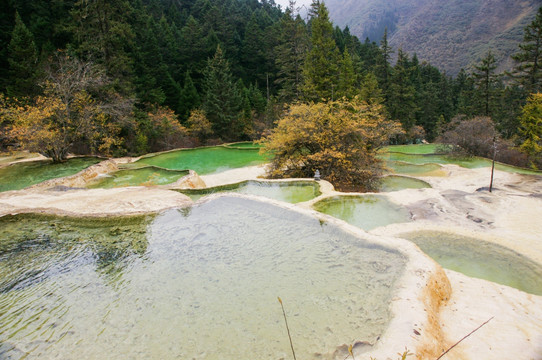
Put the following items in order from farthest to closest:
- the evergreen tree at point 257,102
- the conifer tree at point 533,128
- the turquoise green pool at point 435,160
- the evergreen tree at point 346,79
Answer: the evergreen tree at point 257,102, the evergreen tree at point 346,79, the conifer tree at point 533,128, the turquoise green pool at point 435,160

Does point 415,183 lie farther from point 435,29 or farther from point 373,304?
point 435,29

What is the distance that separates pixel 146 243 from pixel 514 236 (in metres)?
9.11

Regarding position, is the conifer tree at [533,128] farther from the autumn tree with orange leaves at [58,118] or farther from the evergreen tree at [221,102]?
the autumn tree with orange leaves at [58,118]

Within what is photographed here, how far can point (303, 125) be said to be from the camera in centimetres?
1480

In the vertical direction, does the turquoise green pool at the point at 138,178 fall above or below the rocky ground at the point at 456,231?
above

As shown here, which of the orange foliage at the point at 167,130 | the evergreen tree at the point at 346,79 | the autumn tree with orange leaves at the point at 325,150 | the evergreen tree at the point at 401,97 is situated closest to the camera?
the autumn tree with orange leaves at the point at 325,150

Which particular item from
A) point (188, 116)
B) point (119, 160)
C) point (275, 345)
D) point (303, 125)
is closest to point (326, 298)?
point (275, 345)

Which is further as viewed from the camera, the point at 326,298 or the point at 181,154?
the point at 181,154

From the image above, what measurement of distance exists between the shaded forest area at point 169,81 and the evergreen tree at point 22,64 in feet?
0.27

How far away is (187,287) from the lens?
5285 millimetres

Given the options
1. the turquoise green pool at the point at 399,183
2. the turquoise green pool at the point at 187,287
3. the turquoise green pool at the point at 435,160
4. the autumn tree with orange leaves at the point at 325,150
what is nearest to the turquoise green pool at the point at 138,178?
the autumn tree with orange leaves at the point at 325,150

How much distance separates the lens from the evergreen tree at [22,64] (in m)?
22.4

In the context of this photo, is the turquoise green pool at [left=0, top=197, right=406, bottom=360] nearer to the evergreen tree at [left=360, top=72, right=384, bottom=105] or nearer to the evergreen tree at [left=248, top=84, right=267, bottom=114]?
the evergreen tree at [left=360, top=72, right=384, bottom=105]

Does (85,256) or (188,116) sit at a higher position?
(188,116)
